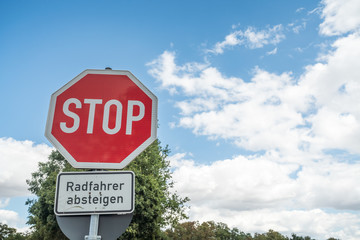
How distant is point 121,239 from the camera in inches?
677

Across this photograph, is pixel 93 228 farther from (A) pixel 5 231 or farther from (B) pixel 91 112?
(A) pixel 5 231

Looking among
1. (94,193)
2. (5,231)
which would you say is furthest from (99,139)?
(5,231)

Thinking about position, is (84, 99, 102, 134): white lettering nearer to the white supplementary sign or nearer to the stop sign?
the stop sign

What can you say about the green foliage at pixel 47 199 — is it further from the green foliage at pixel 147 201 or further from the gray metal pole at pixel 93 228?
the gray metal pole at pixel 93 228

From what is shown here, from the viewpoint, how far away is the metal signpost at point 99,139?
2.18 m

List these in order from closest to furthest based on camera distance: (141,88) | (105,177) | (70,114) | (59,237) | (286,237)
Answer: (105,177)
(70,114)
(141,88)
(59,237)
(286,237)

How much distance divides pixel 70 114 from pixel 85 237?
108cm

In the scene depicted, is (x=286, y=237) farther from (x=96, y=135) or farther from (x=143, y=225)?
(x=96, y=135)

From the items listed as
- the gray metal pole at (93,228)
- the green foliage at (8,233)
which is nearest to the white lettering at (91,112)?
the gray metal pole at (93,228)

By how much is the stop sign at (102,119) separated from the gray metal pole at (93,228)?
0.42 meters

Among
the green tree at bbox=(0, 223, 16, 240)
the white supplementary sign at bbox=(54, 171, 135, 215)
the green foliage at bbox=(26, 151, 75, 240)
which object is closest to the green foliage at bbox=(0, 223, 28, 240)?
the green tree at bbox=(0, 223, 16, 240)

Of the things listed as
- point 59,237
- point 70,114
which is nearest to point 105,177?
point 70,114

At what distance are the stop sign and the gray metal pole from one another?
1.36ft

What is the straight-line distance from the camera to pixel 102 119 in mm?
2412
